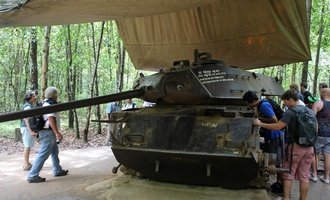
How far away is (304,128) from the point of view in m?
5.95

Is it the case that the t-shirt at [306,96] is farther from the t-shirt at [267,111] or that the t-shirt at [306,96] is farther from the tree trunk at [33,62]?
the tree trunk at [33,62]

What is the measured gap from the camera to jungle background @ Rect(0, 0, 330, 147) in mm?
14891

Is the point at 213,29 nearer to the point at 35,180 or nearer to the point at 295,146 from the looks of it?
the point at 295,146

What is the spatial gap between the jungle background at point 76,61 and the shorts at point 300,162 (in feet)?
18.0

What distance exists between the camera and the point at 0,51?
2281 centimetres

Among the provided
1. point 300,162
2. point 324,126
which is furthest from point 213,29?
point 300,162

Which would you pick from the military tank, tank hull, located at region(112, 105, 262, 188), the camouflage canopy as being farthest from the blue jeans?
the camouflage canopy

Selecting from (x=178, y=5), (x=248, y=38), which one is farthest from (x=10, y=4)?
(x=248, y=38)

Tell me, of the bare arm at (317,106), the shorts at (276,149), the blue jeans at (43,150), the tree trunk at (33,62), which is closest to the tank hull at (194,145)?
the shorts at (276,149)

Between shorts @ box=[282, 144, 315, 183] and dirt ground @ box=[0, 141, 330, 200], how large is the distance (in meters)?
0.60

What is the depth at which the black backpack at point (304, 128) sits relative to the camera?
595cm

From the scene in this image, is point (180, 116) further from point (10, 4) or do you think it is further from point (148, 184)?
point (10, 4)

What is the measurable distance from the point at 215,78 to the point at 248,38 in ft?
9.21

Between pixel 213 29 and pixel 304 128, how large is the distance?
167 inches
